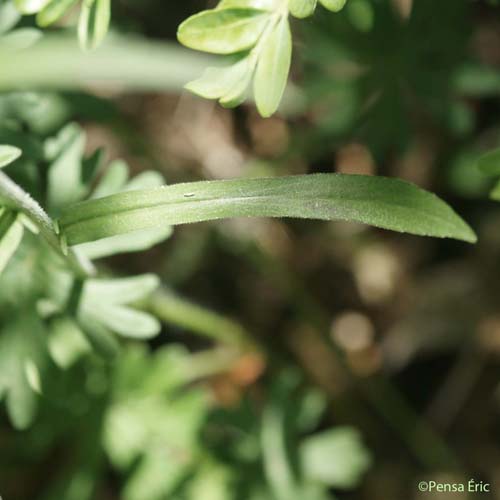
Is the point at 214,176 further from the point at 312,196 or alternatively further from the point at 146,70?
the point at 312,196

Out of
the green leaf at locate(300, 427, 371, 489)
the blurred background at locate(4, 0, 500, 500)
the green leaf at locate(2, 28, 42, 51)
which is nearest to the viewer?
the green leaf at locate(2, 28, 42, 51)

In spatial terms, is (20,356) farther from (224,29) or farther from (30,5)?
(224,29)

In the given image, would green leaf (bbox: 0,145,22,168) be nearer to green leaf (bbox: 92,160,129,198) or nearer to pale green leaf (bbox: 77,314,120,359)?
green leaf (bbox: 92,160,129,198)

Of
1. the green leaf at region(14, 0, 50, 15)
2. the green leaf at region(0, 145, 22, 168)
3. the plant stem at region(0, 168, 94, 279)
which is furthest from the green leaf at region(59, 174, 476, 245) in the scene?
the green leaf at region(14, 0, 50, 15)

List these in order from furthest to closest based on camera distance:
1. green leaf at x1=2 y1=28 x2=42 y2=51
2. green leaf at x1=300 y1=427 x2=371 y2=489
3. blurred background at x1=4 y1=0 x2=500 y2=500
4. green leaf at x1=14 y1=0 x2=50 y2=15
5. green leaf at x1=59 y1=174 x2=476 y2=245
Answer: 1. green leaf at x1=300 y1=427 x2=371 y2=489
2. blurred background at x1=4 y1=0 x2=500 y2=500
3. green leaf at x1=2 y1=28 x2=42 y2=51
4. green leaf at x1=14 y1=0 x2=50 y2=15
5. green leaf at x1=59 y1=174 x2=476 y2=245

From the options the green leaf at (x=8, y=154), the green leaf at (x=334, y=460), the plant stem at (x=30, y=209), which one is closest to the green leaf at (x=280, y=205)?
the plant stem at (x=30, y=209)

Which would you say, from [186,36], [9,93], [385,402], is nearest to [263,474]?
[385,402]

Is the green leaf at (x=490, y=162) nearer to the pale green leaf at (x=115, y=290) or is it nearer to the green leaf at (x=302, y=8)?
the green leaf at (x=302, y=8)
